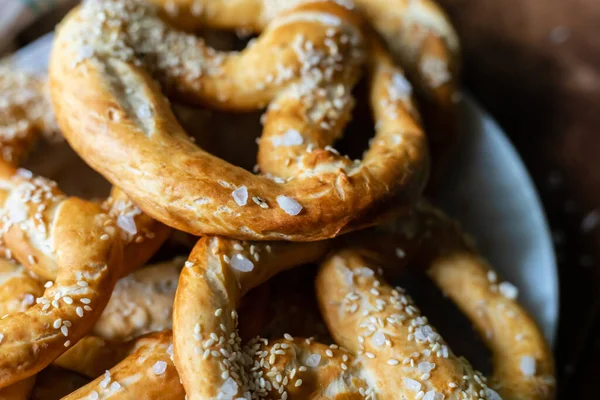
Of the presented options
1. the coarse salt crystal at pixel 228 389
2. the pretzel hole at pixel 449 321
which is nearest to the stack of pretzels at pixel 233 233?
the coarse salt crystal at pixel 228 389

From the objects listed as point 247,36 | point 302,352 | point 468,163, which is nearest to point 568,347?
point 468,163

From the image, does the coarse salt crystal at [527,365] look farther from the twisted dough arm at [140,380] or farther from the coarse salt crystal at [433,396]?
the twisted dough arm at [140,380]

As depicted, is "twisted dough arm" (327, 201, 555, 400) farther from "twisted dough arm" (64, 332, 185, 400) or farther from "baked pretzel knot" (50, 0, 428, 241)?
"twisted dough arm" (64, 332, 185, 400)

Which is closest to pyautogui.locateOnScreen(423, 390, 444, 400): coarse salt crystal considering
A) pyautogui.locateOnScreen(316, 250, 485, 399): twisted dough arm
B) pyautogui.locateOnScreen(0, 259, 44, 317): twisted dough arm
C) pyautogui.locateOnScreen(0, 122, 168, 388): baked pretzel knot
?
pyautogui.locateOnScreen(316, 250, 485, 399): twisted dough arm

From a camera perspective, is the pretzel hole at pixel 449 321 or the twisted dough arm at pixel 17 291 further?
the pretzel hole at pixel 449 321

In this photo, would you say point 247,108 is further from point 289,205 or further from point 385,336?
point 385,336

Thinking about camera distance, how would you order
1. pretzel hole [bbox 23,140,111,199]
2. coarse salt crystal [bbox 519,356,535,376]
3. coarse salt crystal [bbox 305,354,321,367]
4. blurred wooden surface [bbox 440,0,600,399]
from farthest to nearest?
blurred wooden surface [bbox 440,0,600,399]
pretzel hole [bbox 23,140,111,199]
coarse salt crystal [bbox 519,356,535,376]
coarse salt crystal [bbox 305,354,321,367]

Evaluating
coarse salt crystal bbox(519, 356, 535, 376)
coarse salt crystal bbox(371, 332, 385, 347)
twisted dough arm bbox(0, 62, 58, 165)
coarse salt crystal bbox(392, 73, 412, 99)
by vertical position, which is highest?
coarse salt crystal bbox(392, 73, 412, 99)

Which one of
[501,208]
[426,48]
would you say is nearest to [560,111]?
[501,208]
